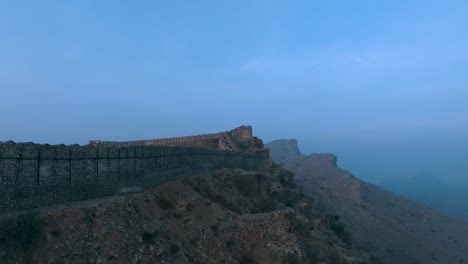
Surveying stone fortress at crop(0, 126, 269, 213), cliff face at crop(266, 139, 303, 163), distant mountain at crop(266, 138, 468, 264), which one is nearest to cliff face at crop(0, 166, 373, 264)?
stone fortress at crop(0, 126, 269, 213)

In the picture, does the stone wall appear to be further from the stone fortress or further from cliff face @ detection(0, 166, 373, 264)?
cliff face @ detection(0, 166, 373, 264)

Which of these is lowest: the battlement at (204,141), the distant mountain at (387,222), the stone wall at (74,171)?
the distant mountain at (387,222)

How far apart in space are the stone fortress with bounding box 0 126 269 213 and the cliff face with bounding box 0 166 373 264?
32.0 inches

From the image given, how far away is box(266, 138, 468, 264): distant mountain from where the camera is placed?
163 ft

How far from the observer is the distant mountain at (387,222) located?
4956 centimetres

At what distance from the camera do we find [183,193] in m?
25.2

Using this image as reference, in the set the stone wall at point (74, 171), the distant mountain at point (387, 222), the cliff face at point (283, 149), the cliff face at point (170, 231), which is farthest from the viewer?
the cliff face at point (283, 149)

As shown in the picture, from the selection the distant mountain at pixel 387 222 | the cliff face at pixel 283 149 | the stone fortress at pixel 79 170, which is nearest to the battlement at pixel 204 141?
the stone fortress at pixel 79 170

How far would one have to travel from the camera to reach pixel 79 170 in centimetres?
2144

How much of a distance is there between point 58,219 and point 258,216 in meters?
9.89

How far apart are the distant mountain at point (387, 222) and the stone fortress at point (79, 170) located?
73.3 feet

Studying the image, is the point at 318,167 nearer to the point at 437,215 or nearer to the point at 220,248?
the point at 437,215

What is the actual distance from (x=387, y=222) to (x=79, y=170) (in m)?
46.4

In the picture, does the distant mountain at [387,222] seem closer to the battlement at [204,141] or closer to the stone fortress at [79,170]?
the battlement at [204,141]
